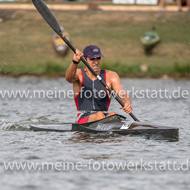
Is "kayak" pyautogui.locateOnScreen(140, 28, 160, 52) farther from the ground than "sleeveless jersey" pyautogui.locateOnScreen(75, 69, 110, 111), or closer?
farther from the ground

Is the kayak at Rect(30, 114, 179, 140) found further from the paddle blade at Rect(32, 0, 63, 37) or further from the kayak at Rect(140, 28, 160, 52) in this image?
the kayak at Rect(140, 28, 160, 52)

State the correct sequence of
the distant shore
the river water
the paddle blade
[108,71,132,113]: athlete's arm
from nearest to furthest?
the river water
[108,71,132,113]: athlete's arm
the paddle blade
the distant shore

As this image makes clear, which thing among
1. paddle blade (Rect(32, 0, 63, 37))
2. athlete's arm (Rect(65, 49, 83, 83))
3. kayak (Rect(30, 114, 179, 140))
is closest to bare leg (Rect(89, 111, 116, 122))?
kayak (Rect(30, 114, 179, 140))

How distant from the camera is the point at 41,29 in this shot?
3484cm

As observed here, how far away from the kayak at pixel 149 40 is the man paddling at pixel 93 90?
72.9 ft

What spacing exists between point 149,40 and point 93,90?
22.8m

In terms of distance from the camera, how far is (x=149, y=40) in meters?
32.6

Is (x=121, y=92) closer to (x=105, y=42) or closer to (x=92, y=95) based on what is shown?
(x=92, y=95)

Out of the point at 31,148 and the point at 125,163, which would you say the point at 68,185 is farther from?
the point at 31,148

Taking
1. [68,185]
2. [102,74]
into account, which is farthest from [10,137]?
[68,185]

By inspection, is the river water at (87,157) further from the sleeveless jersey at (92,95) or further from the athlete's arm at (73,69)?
the athlete's arm at (73,69)

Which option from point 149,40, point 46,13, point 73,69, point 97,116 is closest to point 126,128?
point 97,116

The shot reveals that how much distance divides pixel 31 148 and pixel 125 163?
2.01 meters

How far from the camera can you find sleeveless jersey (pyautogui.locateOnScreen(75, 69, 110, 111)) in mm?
10305
